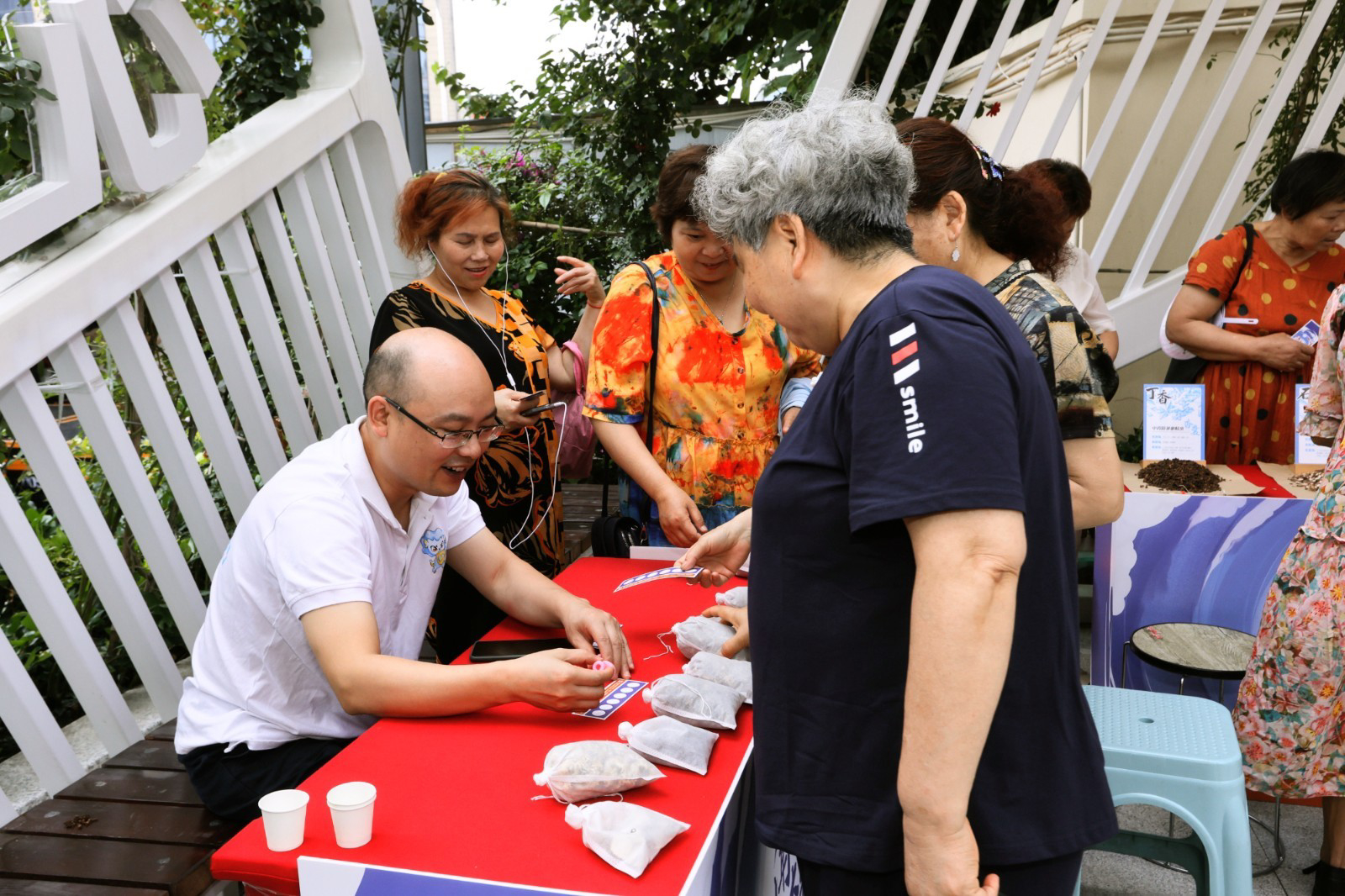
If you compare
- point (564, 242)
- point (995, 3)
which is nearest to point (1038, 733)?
point (564, 242)

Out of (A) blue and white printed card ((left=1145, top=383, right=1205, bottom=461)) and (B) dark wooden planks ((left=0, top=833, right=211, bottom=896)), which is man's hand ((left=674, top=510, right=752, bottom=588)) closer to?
(B) dark wooden planks ((left=0, top=833, right=211, bottom=896))

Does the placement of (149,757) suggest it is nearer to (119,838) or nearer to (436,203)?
(119,838)

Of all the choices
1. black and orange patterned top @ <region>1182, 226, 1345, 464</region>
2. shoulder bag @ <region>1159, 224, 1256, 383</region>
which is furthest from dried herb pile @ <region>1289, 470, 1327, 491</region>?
shoulder bag @ <region>1159, 224, 1256, 383</region>

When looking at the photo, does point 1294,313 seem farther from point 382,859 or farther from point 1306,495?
point 382,859

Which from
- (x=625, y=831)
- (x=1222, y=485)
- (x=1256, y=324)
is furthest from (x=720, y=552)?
(x=1256, y=324)

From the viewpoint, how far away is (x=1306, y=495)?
336 cm

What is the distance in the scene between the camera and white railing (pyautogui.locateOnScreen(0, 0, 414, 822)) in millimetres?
2492

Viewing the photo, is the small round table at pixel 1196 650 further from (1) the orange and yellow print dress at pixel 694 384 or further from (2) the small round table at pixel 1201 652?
(1) the orange and yellow print dress at pixel 694 384

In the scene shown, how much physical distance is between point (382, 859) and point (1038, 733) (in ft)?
2.81

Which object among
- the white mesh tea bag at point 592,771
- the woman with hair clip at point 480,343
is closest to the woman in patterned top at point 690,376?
the woman with hair clip at point 480,343

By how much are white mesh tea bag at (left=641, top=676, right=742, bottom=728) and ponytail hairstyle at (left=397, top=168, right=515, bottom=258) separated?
167 cm

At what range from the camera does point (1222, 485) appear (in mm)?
3482

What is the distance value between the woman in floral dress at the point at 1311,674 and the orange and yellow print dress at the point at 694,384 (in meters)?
1.39

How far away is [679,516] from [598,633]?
0.53 m
